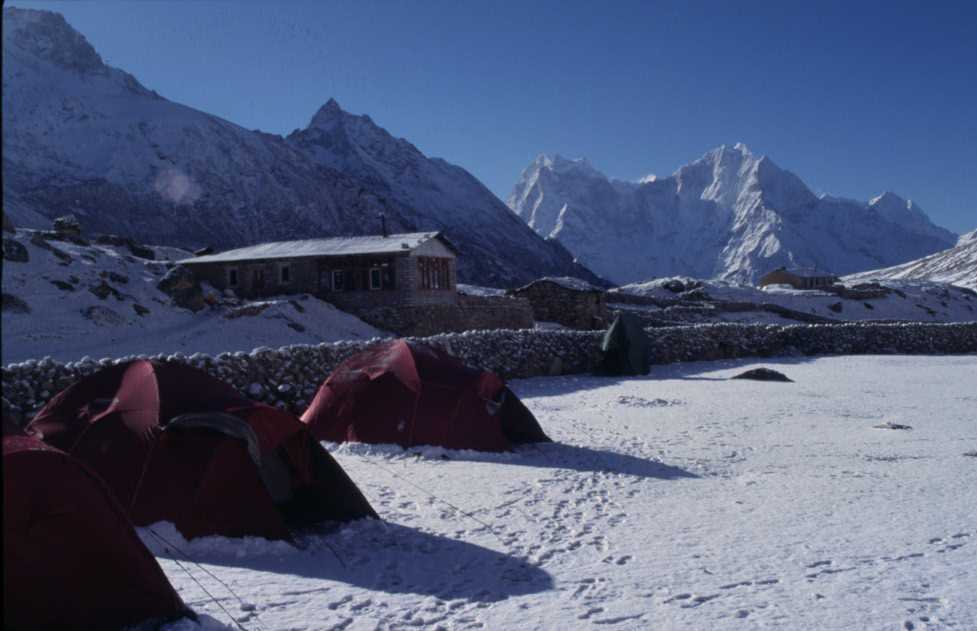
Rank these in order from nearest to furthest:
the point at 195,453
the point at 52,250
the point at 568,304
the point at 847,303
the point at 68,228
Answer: the point at 195,453 < the point at 52,250 < the point at 68,228 < the point at 568,304 < the point at 847,303

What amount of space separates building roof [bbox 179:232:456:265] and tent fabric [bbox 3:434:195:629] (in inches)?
1147

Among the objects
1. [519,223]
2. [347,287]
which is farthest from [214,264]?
[519,223]

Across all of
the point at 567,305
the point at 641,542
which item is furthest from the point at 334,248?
the point at 641,542

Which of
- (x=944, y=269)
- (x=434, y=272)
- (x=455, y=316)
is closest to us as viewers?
(x=455, y=316)

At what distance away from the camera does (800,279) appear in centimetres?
8369

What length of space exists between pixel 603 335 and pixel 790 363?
372 inches

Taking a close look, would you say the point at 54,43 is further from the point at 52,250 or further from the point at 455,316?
the point at 455,316

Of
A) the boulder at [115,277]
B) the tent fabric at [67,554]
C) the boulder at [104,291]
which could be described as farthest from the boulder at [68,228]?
the tent fabric at [67,554]

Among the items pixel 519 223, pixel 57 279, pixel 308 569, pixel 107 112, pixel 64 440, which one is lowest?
pixel 308 569

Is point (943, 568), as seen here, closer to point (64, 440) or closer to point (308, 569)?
point (308, 569)

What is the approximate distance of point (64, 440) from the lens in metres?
8.23

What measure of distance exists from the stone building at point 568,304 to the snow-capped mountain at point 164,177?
5457 centimetres

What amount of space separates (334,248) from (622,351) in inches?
654

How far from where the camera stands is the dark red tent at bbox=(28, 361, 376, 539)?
751cm
